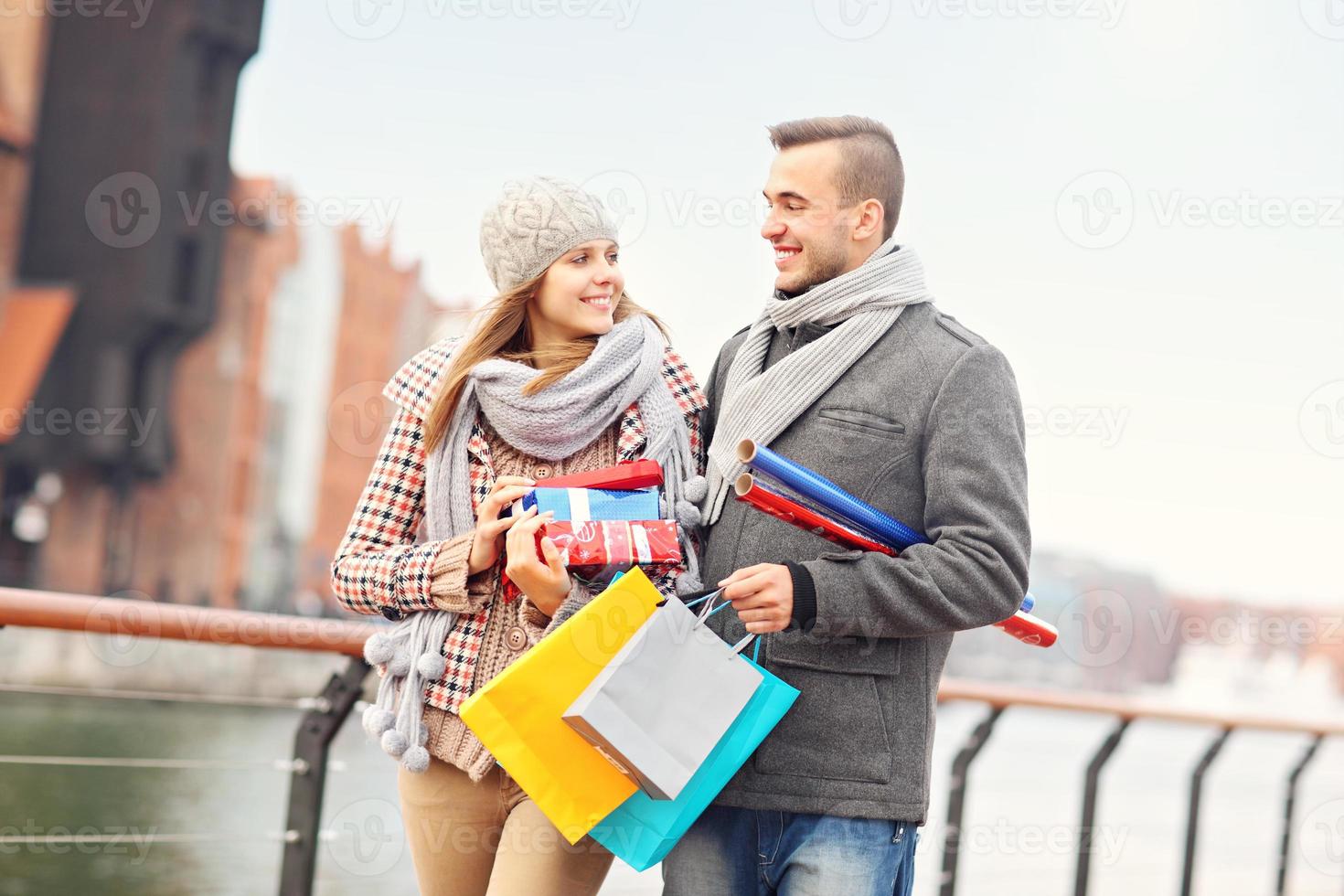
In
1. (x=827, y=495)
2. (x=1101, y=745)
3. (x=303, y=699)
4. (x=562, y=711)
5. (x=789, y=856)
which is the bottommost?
(x=1101, y=745)

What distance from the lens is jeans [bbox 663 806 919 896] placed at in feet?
6.68

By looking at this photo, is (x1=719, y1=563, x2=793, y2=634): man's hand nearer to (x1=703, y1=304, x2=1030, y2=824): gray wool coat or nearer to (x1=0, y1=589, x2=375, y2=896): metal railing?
(x1=703, y1=304, x2=1030, y2=824): gray wool coat

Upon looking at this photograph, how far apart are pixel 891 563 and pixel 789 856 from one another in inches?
18.4

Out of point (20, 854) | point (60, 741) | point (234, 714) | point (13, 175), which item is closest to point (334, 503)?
point (234, 714)

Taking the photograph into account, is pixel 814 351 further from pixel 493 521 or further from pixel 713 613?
pixel 493 521

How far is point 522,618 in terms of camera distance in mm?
2158

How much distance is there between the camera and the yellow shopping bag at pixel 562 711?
194 centimetres

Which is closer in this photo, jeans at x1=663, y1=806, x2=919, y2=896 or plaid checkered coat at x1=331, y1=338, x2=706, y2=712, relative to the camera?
jeans at x1=663, y1=806, x2=919, y2=896

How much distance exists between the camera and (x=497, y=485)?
2.14m

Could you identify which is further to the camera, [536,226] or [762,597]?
[536,226]

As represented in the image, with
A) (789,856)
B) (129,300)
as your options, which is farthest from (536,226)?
(129,300)

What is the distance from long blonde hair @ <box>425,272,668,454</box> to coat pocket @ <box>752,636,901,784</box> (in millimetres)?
563

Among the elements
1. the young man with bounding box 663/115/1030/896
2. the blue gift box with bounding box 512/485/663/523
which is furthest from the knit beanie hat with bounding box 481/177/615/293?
the blue gift box with bounding box 512/485/663/523

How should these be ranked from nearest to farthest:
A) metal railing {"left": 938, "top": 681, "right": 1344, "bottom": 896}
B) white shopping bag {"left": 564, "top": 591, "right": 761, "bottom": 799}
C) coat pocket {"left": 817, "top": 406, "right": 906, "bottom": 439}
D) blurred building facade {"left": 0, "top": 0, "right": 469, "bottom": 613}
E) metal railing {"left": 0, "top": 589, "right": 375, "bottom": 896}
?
white shopping bag {"left": 564, "top": 591, "right": 761, "bottom": 799} → coat pocket {"left": 817, "top": 406, "right": 906, "bottom": 439} → metal railing {"left": 0, "top": 589, "right": 375, "bottom": 896} → metal railing {"left": 938, "top": 681, "right": 1344, "bottom": 896} → blurred building facade {"left": 0, "top": 0, "right": 469, "bottom": 613}
